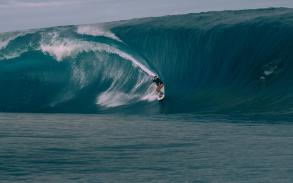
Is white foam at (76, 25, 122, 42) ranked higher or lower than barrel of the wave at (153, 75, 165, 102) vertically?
higher

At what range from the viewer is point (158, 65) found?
4450 cm

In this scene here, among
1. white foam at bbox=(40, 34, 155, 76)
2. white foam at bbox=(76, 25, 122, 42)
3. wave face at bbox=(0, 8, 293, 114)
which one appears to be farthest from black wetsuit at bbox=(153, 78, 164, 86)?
white foam at bbox=(76, 25, 122, 42)

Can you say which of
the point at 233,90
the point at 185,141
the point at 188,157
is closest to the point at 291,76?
the point at 233,90

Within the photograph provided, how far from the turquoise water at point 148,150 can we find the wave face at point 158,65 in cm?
558

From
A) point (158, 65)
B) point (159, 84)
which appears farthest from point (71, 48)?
point (159, 84)

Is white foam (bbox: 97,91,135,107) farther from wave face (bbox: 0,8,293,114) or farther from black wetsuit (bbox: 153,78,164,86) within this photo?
black wetsuit (bbox: 153,78,164,86)

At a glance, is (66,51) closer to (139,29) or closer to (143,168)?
(139,29)

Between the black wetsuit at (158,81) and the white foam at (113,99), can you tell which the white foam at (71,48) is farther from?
the black wetsuit at (158,81)

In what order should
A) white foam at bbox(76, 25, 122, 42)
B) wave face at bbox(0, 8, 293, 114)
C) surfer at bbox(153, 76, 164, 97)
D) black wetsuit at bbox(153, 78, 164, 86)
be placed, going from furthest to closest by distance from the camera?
white foam at bbox(76, 25, 122, 42), black wetsuit at bbox(153, 78, 164, 86), surfer at bbox(153, 76, 164, 97), wave face at bbox(0, 8, 293, 114)

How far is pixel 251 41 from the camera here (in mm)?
44469

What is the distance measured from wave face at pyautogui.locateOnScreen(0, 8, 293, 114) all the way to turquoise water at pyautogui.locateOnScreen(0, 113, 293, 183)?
18.3 feet

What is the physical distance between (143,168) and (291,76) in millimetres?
20154

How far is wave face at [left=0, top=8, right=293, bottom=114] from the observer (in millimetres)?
40000

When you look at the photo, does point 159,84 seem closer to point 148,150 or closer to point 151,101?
point 151,101
